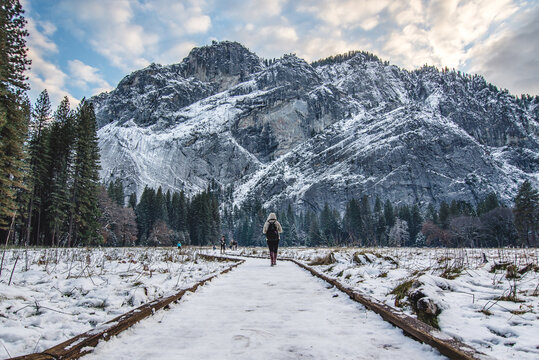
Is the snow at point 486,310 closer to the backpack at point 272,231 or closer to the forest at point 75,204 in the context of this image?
the forest at point 75,204

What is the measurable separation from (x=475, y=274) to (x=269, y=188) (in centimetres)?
17541

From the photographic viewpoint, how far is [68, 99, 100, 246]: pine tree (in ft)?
121

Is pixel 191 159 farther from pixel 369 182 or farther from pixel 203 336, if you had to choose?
pixel 203 336

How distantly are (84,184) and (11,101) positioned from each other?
1843 centimetres

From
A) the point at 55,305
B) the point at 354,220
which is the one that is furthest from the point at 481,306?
the point at 354,220

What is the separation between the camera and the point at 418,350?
8.47 feet

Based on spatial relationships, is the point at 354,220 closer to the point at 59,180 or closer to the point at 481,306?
the point at 59,180

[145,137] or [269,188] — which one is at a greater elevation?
[145,137]

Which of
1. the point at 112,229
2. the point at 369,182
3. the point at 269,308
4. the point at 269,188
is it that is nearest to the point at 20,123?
the point at 269,308

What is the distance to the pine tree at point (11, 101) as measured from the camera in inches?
768

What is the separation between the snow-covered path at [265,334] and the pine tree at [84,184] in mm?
38197

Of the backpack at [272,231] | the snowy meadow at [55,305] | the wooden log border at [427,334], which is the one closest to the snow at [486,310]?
the wooden log border at [427,334]

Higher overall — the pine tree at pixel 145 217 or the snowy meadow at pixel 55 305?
the pine tree at pixel 145 217

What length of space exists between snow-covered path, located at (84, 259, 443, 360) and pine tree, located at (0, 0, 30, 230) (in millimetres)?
21506
